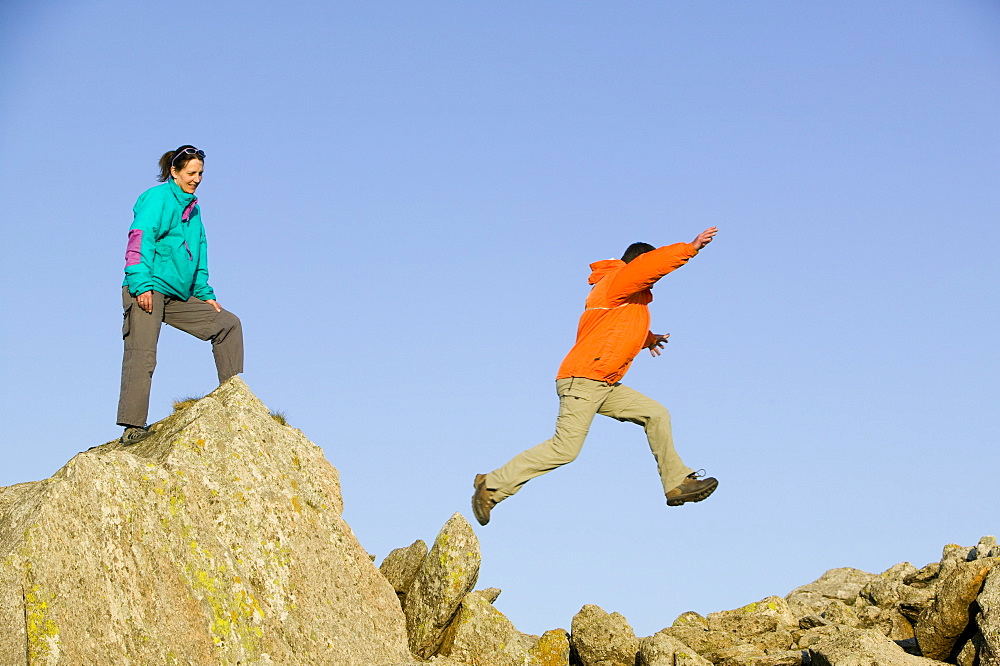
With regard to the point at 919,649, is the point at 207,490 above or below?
above

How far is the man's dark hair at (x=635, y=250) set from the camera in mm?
13406

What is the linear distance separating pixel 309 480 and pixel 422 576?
6.13 feet

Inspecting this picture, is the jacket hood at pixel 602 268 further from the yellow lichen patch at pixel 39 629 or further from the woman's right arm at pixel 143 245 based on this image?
the yellow lichen patch at pixel 39 629

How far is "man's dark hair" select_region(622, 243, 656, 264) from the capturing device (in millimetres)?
13406

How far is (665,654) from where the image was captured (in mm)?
12344

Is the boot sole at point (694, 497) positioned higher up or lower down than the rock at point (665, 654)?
higher up

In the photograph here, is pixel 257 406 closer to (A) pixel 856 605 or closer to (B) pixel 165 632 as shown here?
(B) pixel 165 632

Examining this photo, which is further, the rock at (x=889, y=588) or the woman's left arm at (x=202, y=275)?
the rock at (x=889, y=588)

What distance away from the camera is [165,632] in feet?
33.3

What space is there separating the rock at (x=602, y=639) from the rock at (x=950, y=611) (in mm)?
3589

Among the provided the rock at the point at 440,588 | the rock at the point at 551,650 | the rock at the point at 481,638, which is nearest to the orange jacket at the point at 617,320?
the rock at the point at 440,588

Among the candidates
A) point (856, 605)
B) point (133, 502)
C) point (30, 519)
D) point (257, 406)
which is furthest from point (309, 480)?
point (856, 605)

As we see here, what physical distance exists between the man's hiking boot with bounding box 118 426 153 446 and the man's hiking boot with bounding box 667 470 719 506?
6.54 metres

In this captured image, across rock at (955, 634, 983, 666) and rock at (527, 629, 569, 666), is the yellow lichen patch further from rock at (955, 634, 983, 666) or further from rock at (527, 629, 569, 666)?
rock at (955, 634, 983, 666)
